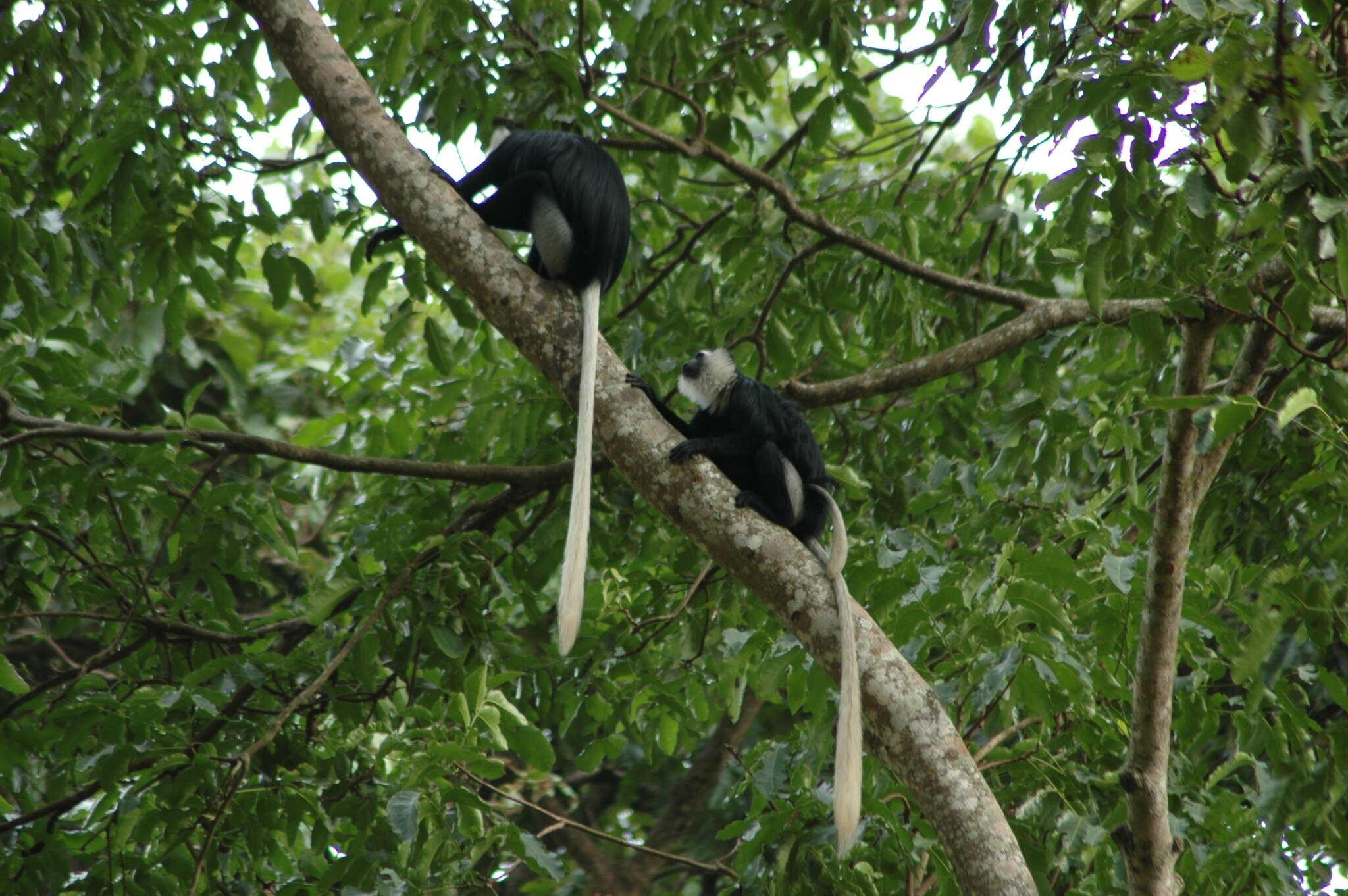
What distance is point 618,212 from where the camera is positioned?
299 cm

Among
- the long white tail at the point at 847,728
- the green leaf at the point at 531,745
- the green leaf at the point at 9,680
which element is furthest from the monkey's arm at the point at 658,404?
the green leaf at the point at 9,680

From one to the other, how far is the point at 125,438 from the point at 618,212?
1309 mm

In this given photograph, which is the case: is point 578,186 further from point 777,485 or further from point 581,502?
point 581,502

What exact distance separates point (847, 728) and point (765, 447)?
1.01 meters

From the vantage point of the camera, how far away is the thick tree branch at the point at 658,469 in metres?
1.60

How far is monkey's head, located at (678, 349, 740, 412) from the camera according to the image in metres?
2.89

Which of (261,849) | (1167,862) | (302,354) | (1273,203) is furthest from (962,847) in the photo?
(302,354)

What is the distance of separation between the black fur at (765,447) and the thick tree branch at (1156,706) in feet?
3.33

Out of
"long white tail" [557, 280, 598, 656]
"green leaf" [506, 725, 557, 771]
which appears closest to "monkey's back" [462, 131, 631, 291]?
"long white tail" [557, 280, 598, 656]

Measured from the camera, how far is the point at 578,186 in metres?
2.93

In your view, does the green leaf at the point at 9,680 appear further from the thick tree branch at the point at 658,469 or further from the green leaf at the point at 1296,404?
the green leaf at the point at 1296,404

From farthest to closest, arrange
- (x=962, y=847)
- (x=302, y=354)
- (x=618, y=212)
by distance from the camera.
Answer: (x=302, y=354) → (x=618, y=212) → (x=962, y=847)

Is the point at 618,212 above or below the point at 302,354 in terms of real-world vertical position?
below

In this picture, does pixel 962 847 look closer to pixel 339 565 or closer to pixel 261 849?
pixel 261 849
